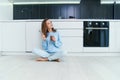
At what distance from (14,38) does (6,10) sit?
90 cm

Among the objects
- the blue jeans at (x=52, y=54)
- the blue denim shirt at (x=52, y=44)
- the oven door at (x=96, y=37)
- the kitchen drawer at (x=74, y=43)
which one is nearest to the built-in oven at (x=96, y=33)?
the oven door at (x=96, y=37)

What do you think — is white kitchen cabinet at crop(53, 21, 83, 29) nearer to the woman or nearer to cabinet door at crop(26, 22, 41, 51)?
cabinet door at crop(26, 22, 41, 51)

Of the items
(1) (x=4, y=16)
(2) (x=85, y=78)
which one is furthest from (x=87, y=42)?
(2) (x=85, y=78)

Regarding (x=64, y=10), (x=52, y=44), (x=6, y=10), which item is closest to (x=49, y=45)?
(x=52, y=44)

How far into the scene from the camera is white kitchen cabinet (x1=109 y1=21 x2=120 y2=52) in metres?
5.70

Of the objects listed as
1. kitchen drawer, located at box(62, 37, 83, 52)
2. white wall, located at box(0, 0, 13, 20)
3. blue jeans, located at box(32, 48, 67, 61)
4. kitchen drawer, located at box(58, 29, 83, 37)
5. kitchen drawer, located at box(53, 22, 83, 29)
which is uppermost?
white wall, located at box(0, 0, 13, 20)

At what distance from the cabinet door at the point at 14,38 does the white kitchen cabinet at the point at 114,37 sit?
2.00 m

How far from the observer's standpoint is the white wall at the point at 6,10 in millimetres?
5943

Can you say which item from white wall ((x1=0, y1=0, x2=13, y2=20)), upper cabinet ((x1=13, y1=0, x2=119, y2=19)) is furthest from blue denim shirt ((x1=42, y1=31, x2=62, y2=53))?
upper cabinet ((x1=13, y1=0, x2=119, y2=19))

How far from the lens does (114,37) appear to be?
5715 millimetres

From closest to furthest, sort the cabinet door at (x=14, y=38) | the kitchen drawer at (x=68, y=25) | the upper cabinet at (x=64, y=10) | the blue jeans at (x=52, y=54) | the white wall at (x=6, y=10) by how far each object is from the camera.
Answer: the blue jeans at (x=52, y=54), the kitchen drawer at (x=68, y=25), the cabinet door at (x=14, y=38), the white wall at (x=6, y=10), the upper cabinet at (x=64, y=10)

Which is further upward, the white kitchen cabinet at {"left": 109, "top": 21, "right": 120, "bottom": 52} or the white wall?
the white wall

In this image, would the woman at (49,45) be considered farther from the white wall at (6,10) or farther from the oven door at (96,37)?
the white wall at (6,10)

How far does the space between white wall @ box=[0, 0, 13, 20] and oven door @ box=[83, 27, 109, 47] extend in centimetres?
199
